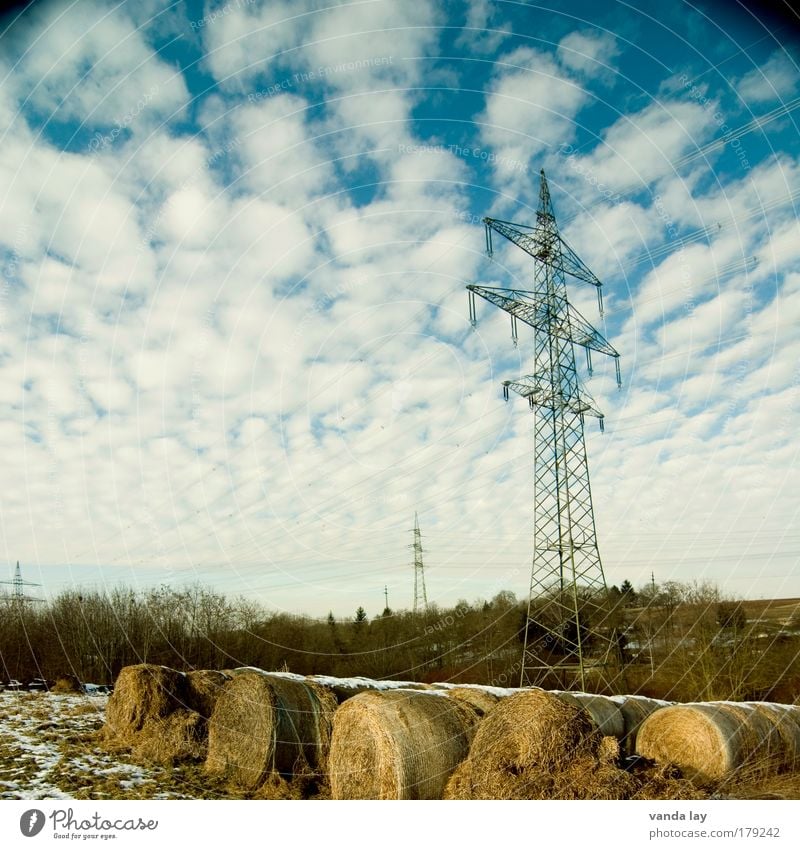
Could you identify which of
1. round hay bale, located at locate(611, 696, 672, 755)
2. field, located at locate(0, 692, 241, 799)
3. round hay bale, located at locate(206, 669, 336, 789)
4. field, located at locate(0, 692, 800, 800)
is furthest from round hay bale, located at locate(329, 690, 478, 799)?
round hay bale, located at locate(611, 696, 672, 755)

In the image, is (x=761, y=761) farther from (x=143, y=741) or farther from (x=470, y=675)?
(x=470, y=675)

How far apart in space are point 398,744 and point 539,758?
1.63 metres

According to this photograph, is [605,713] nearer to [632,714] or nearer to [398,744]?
[632,714]

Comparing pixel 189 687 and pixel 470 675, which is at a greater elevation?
pixel 189 687

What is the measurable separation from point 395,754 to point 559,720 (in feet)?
6.42

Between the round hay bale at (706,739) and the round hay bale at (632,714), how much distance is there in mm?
553

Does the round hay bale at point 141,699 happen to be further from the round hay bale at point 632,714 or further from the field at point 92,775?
the round hay bale at point 632,714

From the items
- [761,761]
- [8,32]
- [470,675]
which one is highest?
[8,32]

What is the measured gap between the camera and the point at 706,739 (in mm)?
9805
